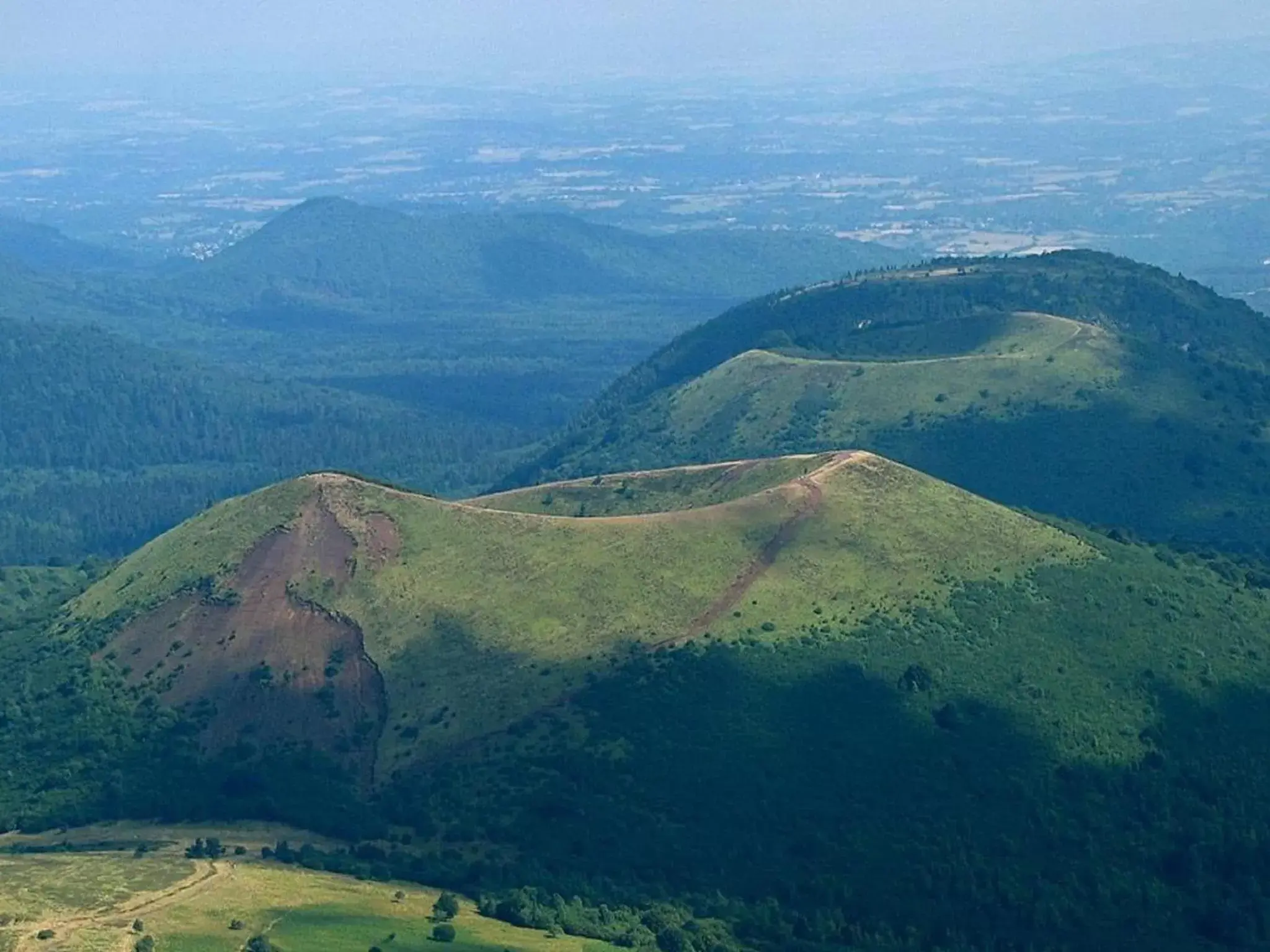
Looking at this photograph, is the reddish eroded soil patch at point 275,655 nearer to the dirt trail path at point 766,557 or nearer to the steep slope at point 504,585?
the steep slope at point 504,585

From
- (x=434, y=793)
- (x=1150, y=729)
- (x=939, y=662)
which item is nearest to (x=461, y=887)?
(x=434, y=793)

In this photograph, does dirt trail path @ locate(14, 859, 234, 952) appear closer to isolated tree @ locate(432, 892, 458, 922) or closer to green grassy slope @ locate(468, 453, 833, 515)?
isolated tree @ locate(432, 892, 458, 922)

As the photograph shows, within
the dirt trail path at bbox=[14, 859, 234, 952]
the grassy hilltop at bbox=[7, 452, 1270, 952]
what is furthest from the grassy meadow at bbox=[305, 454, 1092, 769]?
the dirt trail path at bbox=[14, 859, 234, 952]

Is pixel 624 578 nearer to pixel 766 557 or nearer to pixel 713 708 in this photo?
pixel 766 557

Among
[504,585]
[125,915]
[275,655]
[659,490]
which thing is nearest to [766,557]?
[504,585]

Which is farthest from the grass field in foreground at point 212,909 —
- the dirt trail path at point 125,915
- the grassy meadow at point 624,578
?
the grassy meadow at point 624,578
